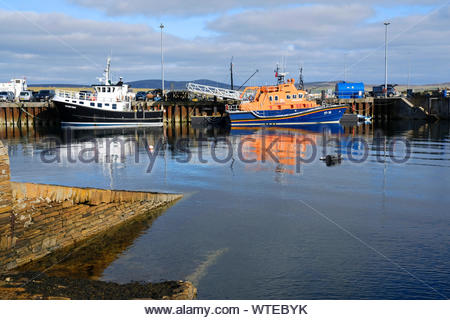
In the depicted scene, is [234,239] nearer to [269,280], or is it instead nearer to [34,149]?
[269,280]

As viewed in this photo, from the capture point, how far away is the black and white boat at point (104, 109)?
5375 cm

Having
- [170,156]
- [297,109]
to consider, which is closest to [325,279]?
[170,156]

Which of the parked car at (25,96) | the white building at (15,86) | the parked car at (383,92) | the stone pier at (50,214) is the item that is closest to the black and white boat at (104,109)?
the parked car at (25,96)

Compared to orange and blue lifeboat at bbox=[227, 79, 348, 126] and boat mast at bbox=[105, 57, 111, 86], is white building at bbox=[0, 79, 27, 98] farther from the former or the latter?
orange and blue lifeboat at bbox=[227, 79, 348, 126]

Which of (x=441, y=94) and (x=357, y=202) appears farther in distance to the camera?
(x=441, y=94)

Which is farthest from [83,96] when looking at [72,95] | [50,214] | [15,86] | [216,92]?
[50,214]

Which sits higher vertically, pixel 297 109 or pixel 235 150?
pixel 297 109

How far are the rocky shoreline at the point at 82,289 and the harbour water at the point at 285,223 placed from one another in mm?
608

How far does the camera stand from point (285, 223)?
12492 mm

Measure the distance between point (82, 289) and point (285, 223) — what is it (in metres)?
6.37

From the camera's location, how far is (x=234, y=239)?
36.7 ft

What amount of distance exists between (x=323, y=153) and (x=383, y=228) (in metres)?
16.5

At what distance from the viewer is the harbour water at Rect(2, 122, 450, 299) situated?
881 centimetres
